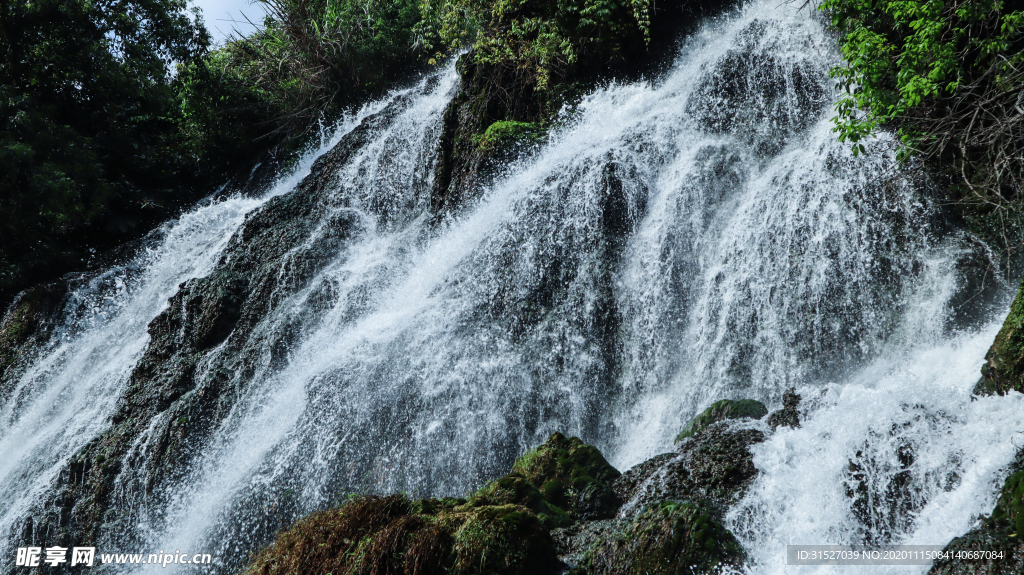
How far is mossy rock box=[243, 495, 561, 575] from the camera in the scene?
14.5ft

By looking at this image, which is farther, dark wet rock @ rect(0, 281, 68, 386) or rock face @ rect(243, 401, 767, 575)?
dark wet rock @ rect(0, 281, 68, 386)

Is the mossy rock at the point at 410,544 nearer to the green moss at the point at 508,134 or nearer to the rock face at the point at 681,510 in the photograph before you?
the rock face at the point at 681,510

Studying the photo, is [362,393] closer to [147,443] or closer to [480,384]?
[480,384]

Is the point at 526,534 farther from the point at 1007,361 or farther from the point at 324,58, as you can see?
the point at 324,58

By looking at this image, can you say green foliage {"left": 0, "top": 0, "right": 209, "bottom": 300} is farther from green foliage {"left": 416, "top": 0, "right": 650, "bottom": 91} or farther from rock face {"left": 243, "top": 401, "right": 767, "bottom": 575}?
rock face {"left": 243, "top": 401, "right": 767, "bottom": 575}

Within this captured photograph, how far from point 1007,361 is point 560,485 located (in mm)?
4096

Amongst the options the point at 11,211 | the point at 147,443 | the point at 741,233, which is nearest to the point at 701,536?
the point at 741,233

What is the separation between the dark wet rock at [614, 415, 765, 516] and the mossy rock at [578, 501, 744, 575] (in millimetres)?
377

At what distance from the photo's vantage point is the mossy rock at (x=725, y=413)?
250 inches

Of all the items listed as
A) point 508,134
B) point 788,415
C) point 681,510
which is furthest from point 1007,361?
point 508,134

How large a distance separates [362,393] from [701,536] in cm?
542

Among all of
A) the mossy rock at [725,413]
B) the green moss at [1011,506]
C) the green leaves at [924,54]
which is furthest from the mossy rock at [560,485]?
the green leaves at [924,54]

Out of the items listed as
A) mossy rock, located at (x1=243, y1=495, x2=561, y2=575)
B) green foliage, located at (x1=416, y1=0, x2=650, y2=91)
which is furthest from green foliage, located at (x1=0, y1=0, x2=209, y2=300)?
mossy rock, located at (x1=243, y1=495, x2=561, y2=575)

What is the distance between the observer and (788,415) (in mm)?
5793
